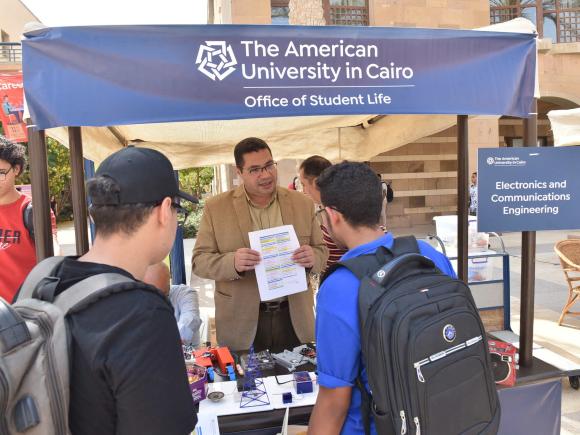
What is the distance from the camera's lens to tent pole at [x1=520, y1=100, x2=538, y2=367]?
2.84 meters

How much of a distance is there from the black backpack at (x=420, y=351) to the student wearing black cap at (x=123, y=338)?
1.90 ft

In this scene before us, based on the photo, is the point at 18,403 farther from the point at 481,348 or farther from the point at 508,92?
the point at 508,92

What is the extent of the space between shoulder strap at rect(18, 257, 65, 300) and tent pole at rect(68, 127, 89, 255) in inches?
63.9

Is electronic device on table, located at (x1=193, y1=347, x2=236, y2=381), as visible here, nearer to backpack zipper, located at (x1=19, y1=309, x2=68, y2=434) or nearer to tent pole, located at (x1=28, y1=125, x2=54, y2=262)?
tent pole, located at (x1=28, y1=125, x2=54, y2=262)

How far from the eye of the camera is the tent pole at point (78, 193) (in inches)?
103

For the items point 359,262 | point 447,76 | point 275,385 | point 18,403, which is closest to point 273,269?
point 275,385

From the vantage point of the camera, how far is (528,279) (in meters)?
2.97

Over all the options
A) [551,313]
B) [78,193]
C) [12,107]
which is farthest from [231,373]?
[551,313]

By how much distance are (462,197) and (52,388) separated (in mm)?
2911

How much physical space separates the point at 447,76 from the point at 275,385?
71.5 inches

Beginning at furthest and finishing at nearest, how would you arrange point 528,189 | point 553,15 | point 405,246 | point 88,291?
point 553,15
point 528,189
point 405,246
point 88,291

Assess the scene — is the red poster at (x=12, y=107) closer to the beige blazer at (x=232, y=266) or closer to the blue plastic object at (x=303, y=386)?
the beige blazer at (x=232, y=266)

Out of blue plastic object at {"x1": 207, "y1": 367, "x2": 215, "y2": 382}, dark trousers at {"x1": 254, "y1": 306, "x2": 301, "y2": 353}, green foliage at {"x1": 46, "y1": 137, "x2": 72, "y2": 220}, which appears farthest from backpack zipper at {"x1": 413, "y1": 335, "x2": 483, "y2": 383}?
green foliage at {"x1": 46, "y1": 137, "x2": 72, "y2": 220}

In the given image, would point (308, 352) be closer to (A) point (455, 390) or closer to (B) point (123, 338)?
(A) point (455, 390)
